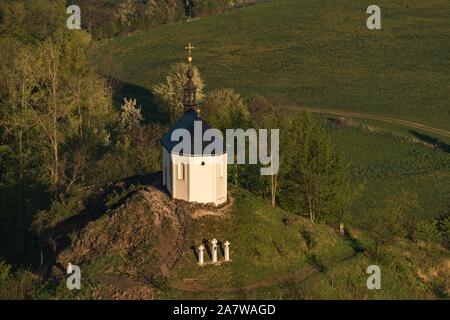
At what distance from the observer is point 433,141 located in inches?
4122

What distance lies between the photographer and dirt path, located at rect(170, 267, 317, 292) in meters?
47.8

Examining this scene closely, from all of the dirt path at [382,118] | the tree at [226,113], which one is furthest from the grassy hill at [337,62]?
the tree at [226,113]

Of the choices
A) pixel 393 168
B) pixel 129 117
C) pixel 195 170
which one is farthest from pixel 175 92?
pixel 195 170

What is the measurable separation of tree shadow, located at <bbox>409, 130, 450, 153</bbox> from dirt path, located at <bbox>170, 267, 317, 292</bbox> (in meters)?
53.9

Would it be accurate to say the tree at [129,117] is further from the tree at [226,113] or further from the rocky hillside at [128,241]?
the rocky hillside at [128,241]

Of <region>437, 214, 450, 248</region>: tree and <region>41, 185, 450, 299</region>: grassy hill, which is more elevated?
<region>41, 185, 450, 299</region>: grassy hill

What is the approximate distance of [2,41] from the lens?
317 feet

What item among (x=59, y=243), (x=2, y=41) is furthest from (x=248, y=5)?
(x=59, y=243)

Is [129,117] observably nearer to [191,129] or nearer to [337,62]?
[191,129]

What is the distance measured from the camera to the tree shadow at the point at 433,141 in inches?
4000

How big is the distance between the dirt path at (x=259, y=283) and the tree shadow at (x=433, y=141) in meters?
53.9

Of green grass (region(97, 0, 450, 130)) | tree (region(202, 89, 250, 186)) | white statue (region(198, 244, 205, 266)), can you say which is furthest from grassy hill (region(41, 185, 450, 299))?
green grass (region(97, 0, 450, 130))

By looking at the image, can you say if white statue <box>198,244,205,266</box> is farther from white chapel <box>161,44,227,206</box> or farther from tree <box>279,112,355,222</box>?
tree <box>279,112,355,222</box>

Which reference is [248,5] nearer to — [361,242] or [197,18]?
[197,18]
